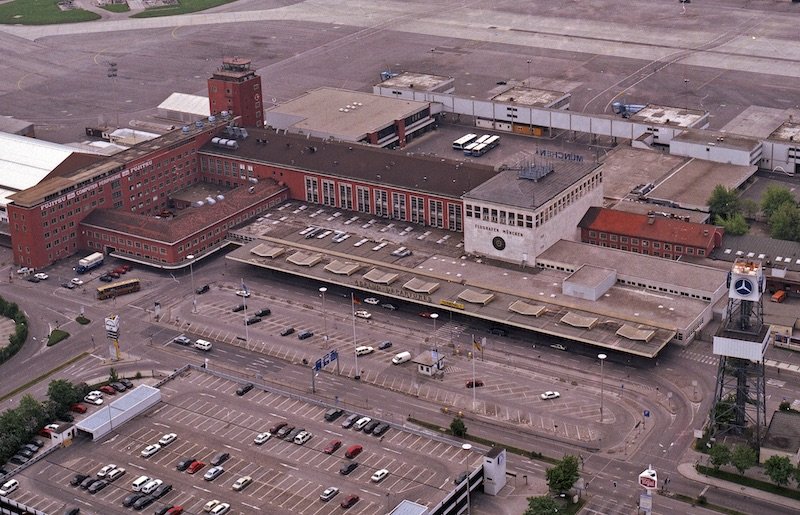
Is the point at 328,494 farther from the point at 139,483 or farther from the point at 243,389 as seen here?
the point at 243,389

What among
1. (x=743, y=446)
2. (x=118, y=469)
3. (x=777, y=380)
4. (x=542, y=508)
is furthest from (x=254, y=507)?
(x=777, y=380)

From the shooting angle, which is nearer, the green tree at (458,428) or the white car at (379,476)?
the white car at (379,476)

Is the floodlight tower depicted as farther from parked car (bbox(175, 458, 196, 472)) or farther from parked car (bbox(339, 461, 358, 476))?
parked car (bbox(175, 458, 196, 472))

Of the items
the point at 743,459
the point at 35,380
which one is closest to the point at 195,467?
the point at 35,380

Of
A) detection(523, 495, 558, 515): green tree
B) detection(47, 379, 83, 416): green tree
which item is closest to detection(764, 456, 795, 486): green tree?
detection(523, 495, 558, 515): green tree

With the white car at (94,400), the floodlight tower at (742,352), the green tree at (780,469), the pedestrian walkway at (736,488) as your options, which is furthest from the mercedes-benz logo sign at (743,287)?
the white car at (94,400)

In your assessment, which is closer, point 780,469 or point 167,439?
point 780,469

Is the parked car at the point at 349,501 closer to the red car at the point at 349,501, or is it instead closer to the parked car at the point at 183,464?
the red car at the point at 349,501
